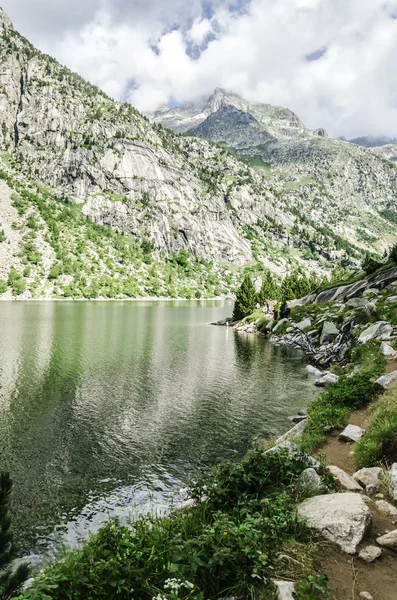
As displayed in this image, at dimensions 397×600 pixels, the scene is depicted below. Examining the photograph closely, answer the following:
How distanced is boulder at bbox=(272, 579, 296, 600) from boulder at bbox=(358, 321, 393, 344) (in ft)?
88.6

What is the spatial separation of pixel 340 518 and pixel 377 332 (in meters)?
27.8

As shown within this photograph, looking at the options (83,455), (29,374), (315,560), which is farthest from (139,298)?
(315,560)

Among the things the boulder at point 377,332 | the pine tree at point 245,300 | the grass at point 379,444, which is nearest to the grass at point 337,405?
the grass at point 379,444

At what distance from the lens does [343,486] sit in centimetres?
1005

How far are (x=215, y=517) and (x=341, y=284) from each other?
61.7 metres

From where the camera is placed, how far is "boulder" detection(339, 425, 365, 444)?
14.4m

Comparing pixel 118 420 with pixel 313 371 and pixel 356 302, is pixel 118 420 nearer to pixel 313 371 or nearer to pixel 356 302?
pixel 313 371

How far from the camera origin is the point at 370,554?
22.4 ft

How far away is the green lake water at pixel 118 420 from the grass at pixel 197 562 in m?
5.39

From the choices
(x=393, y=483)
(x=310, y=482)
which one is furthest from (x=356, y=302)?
(x=310, y=482)

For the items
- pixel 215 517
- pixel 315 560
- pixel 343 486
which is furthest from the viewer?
pixel 343 486

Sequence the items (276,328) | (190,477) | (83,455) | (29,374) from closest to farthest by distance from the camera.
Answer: (190,477) < (83,455) < (29,374) < (276,328)

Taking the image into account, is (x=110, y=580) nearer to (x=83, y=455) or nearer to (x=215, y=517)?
(x=215, y=517)

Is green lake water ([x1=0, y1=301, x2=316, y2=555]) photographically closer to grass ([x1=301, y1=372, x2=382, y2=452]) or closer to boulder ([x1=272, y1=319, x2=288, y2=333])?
grass ([x1=301, y1=372, x2=382, y2=452])
